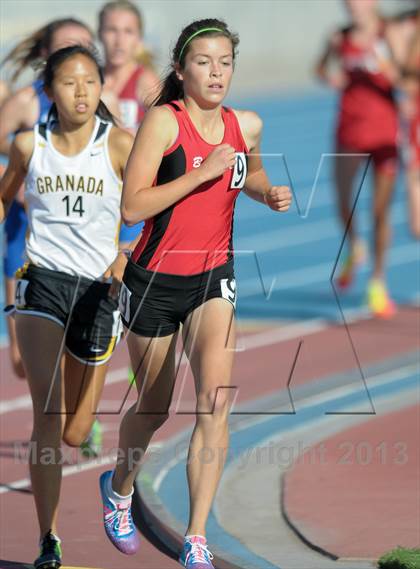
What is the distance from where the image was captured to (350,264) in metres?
13.7

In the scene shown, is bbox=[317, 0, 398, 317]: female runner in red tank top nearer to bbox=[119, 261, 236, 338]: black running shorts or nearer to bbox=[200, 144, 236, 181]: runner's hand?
bbox=[119, 261, 236, 338]: black running shorts

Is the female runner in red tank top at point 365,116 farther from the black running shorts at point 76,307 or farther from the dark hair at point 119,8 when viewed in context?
the black running shorts at point 76,307

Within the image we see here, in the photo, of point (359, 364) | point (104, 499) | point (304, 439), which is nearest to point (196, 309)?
point (104, 499)

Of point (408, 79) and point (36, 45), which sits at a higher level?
point (36, 45)

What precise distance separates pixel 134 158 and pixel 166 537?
201 centimetres

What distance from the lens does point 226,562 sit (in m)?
6.50

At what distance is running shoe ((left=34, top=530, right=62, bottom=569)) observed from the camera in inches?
249

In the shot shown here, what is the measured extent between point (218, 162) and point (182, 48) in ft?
1.93

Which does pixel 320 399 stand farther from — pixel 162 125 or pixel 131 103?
pixel 162 125

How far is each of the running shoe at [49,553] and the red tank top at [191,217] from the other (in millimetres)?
1277

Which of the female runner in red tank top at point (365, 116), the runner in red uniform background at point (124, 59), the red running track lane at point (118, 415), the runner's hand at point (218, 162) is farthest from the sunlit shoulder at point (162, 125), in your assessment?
the female runner in red tank top at point (365, 116)

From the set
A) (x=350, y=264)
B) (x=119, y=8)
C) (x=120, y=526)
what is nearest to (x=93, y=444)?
(x=120, y=526)

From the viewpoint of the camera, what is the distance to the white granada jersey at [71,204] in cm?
678

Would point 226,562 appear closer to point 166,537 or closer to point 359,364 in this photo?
point 166,537
